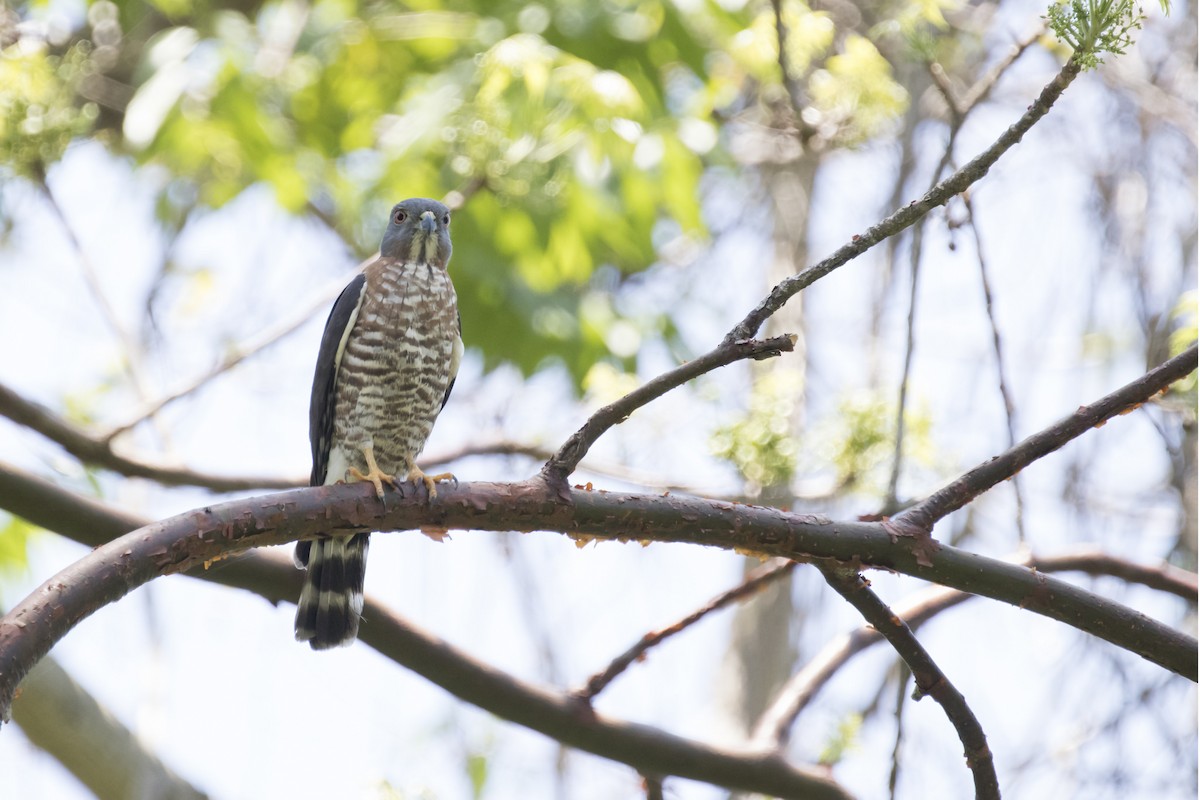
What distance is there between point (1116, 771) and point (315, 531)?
418 cm

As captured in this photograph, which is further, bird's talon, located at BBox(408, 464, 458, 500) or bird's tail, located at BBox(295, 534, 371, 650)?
bird's tail, located at BBox(295, 534, 371, 650)

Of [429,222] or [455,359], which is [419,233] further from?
[455,359]

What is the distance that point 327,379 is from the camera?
4059mm

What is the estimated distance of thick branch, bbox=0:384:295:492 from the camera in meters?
3.78

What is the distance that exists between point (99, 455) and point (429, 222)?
134 centimetres

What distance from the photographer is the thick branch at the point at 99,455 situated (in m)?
3.78

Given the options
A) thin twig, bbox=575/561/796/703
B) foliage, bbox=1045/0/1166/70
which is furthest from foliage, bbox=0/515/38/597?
foliage, bbox=1045/0/1166/70

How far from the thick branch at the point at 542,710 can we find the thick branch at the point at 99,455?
3.15 ft

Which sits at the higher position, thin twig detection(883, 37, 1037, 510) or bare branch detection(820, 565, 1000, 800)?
thin twig detection(883, 37, 1037, 510)

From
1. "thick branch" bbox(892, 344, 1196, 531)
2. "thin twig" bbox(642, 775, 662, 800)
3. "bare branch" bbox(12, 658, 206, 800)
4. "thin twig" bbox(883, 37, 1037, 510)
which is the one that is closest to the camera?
"thick branch" bbox(892, 344, 1196, 531)

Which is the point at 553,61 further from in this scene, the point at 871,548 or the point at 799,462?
the point at 871,548

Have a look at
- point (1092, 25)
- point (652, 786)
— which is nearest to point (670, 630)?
point (652, 786)

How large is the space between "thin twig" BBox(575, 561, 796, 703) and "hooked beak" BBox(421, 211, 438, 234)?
175 centimetres

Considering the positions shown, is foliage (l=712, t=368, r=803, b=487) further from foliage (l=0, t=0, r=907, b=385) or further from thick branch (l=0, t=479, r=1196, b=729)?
thick branch (l=0, t=479, r=1196, b=729)
